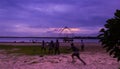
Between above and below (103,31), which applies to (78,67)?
below

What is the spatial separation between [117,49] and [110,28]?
1.56 ft

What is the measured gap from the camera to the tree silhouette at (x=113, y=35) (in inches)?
303

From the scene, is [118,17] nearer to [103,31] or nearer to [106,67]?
[103,31]

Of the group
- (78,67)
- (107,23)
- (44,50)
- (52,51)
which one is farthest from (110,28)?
(44,50)

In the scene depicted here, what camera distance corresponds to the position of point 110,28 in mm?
7707

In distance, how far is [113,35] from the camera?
7719 millimetres

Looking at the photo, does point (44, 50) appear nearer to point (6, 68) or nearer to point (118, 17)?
point (6, 68)

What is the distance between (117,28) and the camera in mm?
7695

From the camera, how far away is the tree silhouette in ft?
25.2

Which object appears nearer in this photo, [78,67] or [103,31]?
[103,31]

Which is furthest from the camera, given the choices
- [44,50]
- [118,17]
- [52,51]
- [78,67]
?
[44,50]

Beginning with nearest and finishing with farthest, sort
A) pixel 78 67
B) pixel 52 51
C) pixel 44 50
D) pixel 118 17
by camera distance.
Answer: pixel 118 17, pixel 78 67, pixel 52 51, pixel 44 50

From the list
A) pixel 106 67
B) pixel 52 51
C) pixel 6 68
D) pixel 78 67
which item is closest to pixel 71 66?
pixel 78 67

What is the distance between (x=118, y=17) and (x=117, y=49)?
68 cm
